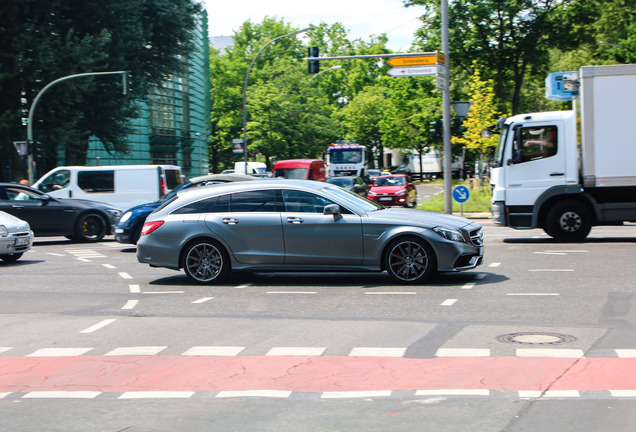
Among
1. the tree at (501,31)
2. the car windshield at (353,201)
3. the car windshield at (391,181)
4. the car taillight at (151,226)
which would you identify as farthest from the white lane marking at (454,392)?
the tree at (501,31)

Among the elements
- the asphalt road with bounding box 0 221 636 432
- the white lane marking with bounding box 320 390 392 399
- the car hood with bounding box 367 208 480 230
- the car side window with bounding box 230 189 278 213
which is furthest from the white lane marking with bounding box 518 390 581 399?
the car side window with bounding box 230 189 278 213

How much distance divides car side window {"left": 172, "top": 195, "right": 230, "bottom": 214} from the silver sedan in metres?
0.01

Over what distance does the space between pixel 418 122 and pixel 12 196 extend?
4364cm

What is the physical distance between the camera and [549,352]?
698 cm

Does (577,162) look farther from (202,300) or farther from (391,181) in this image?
(391,181)

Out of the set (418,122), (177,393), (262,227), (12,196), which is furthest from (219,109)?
(177,393)

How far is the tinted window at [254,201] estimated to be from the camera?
11.9 metres

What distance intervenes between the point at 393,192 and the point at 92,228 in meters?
15.5

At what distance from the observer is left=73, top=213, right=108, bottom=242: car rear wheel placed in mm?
20625

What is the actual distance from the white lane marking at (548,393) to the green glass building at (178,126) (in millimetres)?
51362

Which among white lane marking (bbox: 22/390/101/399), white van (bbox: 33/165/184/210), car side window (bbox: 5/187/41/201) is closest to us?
white lane marking (bbox: 22/390/101/399)

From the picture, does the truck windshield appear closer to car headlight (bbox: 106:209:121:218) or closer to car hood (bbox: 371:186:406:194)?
car headlight (bbox: 106:209:121:218)

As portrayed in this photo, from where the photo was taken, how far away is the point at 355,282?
12.0 m

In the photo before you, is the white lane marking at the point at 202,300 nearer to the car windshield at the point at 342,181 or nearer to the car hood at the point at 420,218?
the car hood at the point at 420,218
